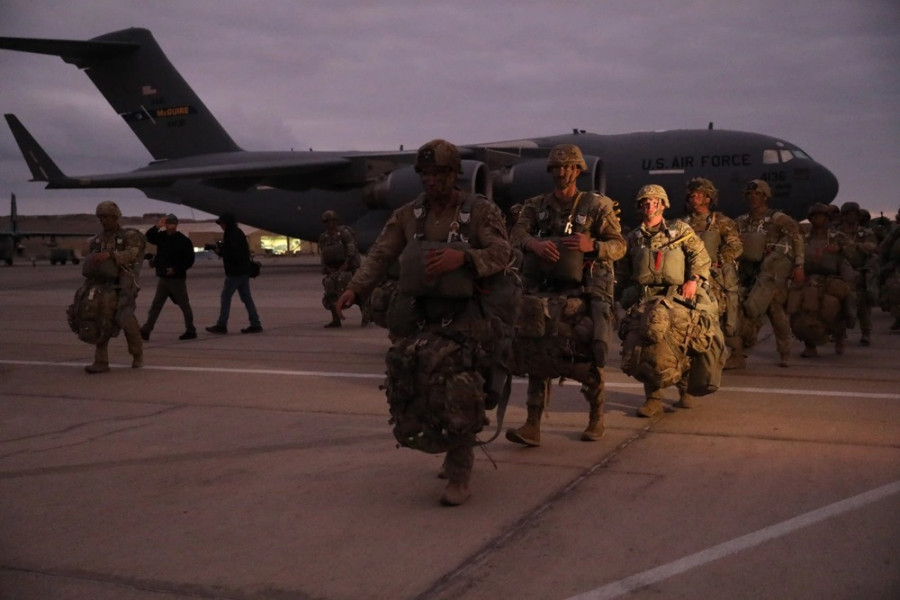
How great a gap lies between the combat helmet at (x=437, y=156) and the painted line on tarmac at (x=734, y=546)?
2.25 metres

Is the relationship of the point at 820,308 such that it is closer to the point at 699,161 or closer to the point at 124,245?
the point at 124,245

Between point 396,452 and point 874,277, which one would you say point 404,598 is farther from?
point 874,277

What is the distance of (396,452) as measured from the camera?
17.8ft

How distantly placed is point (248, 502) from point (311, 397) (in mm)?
2957

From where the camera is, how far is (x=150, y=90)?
2941cm

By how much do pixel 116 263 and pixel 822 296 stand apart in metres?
7.78

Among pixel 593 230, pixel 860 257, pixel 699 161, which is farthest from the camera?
pixel 699 161

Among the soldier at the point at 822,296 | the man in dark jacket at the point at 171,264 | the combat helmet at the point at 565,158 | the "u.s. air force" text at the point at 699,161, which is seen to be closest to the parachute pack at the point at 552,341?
the combat helmet at the point at 565,158

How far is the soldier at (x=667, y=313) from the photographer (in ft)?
19.5

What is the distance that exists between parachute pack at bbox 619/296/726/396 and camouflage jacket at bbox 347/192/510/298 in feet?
6.28

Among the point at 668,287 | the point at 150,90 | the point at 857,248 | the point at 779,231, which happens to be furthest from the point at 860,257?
the point at 150,90

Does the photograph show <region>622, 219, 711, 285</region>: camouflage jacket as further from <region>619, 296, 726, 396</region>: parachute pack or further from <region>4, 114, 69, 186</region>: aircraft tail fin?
<region>4, 114, 69, 186</region>: aircraft tail fin

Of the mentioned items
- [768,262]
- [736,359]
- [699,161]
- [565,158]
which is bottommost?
[736,359]

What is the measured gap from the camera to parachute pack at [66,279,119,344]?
8.45 meters
